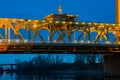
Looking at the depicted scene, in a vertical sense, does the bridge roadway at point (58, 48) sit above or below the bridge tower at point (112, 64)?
above

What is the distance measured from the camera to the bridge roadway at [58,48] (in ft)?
262

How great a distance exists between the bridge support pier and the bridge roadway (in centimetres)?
1250

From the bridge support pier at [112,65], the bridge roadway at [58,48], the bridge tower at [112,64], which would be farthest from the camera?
the bridge tower at [112,64]

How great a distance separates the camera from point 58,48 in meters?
85.0

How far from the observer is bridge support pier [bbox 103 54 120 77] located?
103312 millimetres

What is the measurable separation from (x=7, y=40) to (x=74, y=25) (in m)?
18.8

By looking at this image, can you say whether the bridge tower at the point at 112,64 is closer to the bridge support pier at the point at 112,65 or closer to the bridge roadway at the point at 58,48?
the bridge support pier at the point at 112,65

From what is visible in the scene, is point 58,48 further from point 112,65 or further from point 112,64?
point 112,64

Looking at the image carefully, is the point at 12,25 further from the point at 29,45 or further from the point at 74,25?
the point at 74,25

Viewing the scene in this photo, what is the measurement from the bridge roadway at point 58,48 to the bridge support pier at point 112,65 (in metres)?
12.5

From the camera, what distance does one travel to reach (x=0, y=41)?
263 feet

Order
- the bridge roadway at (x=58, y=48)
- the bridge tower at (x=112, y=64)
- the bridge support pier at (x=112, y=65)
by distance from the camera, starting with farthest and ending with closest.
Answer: the bridge tower at (x=112, y=64) < the bridge support pier at (x=112, y=65) < the bridge roadway at (x=58, y=48)

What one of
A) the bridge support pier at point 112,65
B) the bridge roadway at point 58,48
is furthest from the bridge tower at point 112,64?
the bridge roadway at point 58,48

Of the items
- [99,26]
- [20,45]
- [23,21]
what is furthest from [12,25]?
[99,26]
